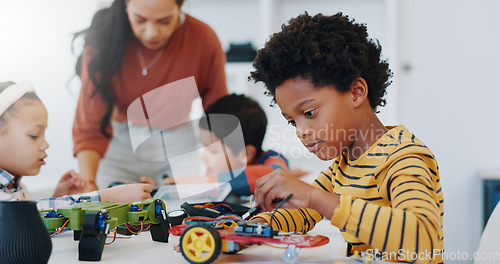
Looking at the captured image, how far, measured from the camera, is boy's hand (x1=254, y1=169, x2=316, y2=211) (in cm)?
65

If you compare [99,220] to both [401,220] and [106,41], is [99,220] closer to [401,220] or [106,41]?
[401,220]

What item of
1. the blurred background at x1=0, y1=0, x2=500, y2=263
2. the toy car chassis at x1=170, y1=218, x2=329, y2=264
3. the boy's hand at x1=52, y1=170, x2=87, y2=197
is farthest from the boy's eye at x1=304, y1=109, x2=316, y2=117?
the blurred background at x1=0, y1=0, x2=500, y2=263

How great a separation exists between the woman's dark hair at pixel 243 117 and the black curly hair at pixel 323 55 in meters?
0.76

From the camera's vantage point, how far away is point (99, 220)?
0.67 meters

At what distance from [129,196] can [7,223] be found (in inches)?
16.3

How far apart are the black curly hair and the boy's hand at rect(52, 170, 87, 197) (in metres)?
0.90

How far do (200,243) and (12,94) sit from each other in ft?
2.80

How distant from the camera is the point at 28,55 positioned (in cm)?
166

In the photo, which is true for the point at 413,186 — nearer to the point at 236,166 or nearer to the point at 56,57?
the point at 236,166

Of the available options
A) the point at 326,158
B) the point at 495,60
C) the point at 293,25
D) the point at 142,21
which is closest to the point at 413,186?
the point at 326,158

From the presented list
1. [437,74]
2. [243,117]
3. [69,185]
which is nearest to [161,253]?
[69,185]

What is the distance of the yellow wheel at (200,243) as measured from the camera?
1.95 ft

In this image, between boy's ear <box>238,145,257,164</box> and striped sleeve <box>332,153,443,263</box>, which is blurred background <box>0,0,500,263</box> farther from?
striped sleeve <box>332,153,443,263</box>

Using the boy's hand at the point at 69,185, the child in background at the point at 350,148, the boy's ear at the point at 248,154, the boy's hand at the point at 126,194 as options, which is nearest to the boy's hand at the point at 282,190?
the child in background at the point at 350,148
